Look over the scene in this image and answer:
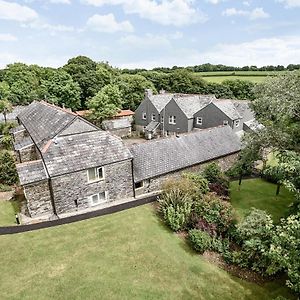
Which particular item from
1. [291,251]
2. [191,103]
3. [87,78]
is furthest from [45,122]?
[87,78]

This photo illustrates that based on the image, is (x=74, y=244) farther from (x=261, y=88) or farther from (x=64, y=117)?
(x=261, y=88)

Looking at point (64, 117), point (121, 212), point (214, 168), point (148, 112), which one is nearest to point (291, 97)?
point (214, 168)

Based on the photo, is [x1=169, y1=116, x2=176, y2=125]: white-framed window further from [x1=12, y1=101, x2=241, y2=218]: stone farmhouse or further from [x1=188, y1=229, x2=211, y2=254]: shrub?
[x1=188, y1=229, x2=211, y2=254]: shrub

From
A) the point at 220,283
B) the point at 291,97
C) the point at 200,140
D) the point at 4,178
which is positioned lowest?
the point at 220,283

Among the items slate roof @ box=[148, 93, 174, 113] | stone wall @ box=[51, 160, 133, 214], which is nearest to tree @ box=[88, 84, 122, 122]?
slate roof @ box=[148, 93, 174, 113]

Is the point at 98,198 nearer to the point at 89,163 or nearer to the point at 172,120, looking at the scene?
the point at 89,163

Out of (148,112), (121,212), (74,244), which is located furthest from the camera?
(148,112)
